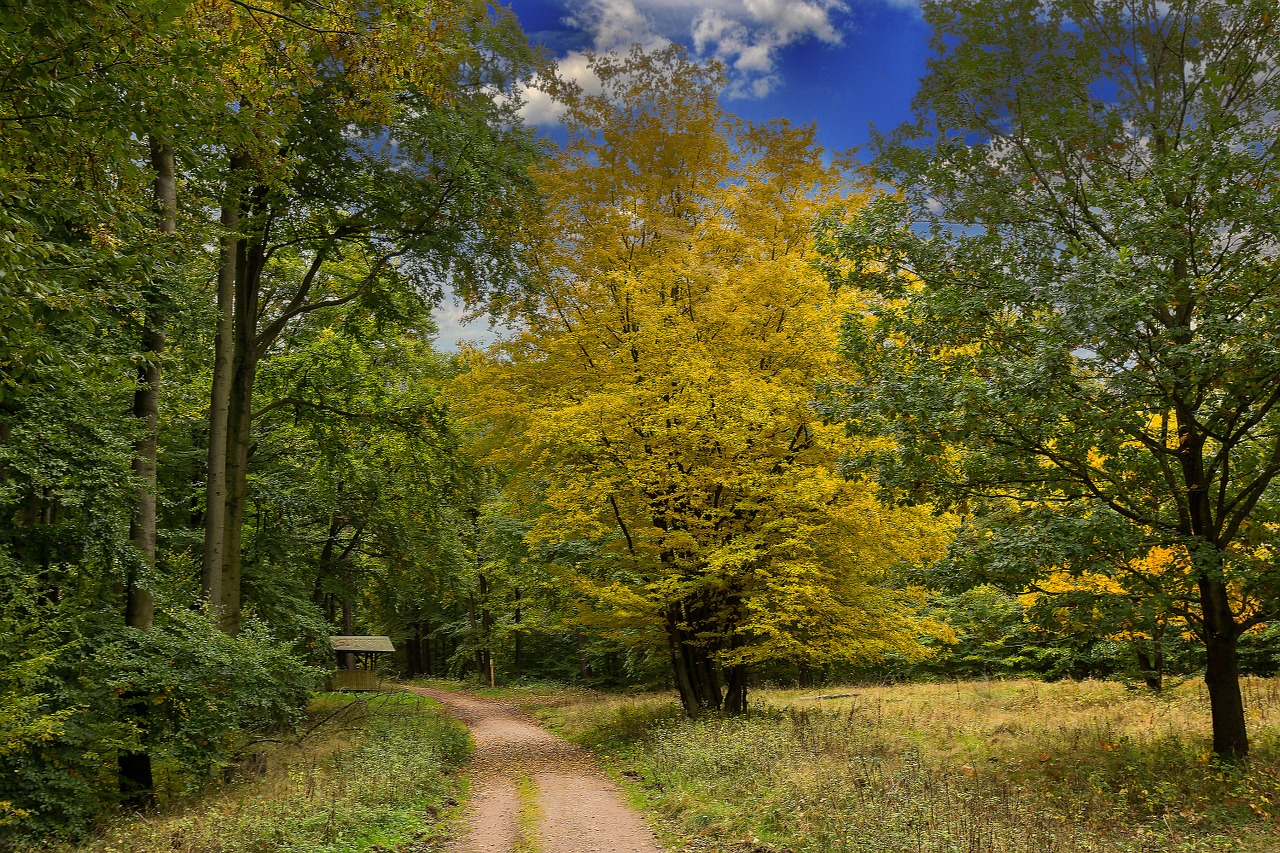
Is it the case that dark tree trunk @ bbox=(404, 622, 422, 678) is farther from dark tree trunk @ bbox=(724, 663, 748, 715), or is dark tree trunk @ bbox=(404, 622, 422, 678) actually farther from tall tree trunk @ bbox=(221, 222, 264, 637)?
tall tree trunk @ bbox=(221, 222, 264, 637)

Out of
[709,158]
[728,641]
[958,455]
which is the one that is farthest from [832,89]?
[728,641]

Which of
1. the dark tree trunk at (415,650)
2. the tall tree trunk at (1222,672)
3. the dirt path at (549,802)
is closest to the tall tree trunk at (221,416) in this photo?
the dirt path at (549,802)

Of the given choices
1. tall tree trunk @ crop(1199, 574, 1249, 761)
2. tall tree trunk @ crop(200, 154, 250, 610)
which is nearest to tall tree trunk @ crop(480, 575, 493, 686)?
tall tree trunk @ crop(200, 154, 250, 610)

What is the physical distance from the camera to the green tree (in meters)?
8.32

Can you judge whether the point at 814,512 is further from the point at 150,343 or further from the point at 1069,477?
the point at 150,343

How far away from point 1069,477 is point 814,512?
13.8 ft

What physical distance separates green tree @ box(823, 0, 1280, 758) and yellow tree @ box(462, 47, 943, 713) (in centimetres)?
247

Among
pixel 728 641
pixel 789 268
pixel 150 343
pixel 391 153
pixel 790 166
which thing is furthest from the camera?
pixel 790 166

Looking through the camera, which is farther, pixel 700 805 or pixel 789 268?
pixel 789 268

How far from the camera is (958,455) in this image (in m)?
11.6

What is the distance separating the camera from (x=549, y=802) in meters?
10.8

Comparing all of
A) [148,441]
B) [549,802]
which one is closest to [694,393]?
[549,802]

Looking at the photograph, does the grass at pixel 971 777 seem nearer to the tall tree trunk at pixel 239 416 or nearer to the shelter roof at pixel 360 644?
the tall tree trunk at pixel 239 416

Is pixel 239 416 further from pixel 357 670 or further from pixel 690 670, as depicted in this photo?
pixel 357 670
